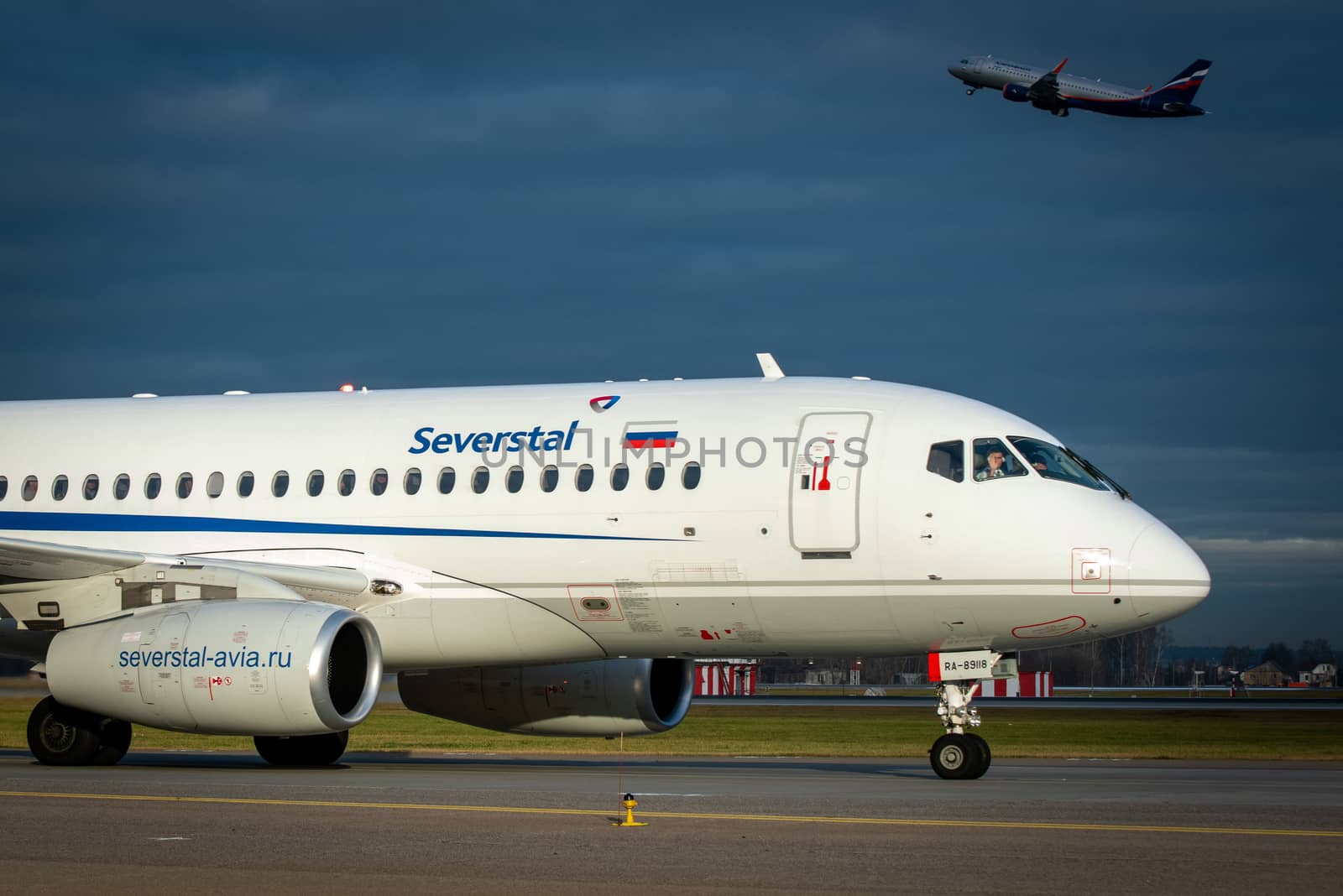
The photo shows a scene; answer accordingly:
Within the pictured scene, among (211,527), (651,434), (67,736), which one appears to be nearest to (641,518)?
(651,434)

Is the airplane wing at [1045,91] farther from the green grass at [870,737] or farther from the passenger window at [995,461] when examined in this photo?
the passenger window at [995,461]

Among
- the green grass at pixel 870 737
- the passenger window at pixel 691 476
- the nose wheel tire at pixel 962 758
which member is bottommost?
the green grass at pixel 870 737

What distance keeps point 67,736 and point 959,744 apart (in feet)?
38.8

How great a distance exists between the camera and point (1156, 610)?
18.8 metres

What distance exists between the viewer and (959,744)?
63.2 ft

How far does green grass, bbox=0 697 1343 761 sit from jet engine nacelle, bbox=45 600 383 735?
10483 mm

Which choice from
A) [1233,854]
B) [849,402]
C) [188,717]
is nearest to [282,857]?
[1233,854]

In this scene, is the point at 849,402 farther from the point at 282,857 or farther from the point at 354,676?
the point at 282,857

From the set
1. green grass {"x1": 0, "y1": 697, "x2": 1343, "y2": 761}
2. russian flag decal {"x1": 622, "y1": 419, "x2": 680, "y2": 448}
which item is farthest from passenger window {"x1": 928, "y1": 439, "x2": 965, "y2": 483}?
green grass {"x1": 0, "y1": 697, "x2": 1343, "y2": 761}

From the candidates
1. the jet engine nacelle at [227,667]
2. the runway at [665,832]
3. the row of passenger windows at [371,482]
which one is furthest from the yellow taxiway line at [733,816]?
the row of passenger windows at [371,482]

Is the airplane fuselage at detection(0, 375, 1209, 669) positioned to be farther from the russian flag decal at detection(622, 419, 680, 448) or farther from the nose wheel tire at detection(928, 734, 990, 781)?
the nose wheel tire at detection(928, 734, 990, 781)

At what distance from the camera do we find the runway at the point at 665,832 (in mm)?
10602

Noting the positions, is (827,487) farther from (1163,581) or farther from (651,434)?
(1163,581)

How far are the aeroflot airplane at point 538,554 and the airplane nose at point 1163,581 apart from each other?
1.1 inches
